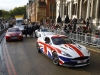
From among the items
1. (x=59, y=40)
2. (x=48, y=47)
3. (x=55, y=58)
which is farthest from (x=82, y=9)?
(x=55, y=58)

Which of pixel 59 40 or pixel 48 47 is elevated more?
pixel 59 40

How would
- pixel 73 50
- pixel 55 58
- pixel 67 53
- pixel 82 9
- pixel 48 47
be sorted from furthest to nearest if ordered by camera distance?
pixel 82 9 → pixel 48 47 → pixel 55 58 → pixel 73 50 → pixel 67 53

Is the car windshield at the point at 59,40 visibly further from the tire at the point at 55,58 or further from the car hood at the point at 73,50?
the tire at the point at 55,58

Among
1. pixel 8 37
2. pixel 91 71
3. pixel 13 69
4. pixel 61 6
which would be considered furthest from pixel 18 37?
pixel 61 6

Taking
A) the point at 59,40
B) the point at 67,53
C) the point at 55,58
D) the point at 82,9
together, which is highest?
the point at 82,9

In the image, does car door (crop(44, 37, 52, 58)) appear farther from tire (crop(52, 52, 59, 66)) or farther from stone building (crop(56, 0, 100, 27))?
stone building (crop(56, 0, 100, 27))

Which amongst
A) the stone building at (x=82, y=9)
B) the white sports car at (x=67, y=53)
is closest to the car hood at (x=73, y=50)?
the white sports car at (x=67, y=53)

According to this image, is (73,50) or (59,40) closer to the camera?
(73,50)

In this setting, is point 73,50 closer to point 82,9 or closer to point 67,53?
point 67,53

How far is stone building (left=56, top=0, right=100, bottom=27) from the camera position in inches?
1046

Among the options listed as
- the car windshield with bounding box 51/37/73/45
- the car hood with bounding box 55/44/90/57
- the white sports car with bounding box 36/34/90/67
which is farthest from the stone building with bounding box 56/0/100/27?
the car hood with bounding box 55/44/90/57

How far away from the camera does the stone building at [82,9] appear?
2658cm

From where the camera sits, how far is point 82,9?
3406cm

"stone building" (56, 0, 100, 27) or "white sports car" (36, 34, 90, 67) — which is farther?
"stone building" (56, 0, 100, 27)
